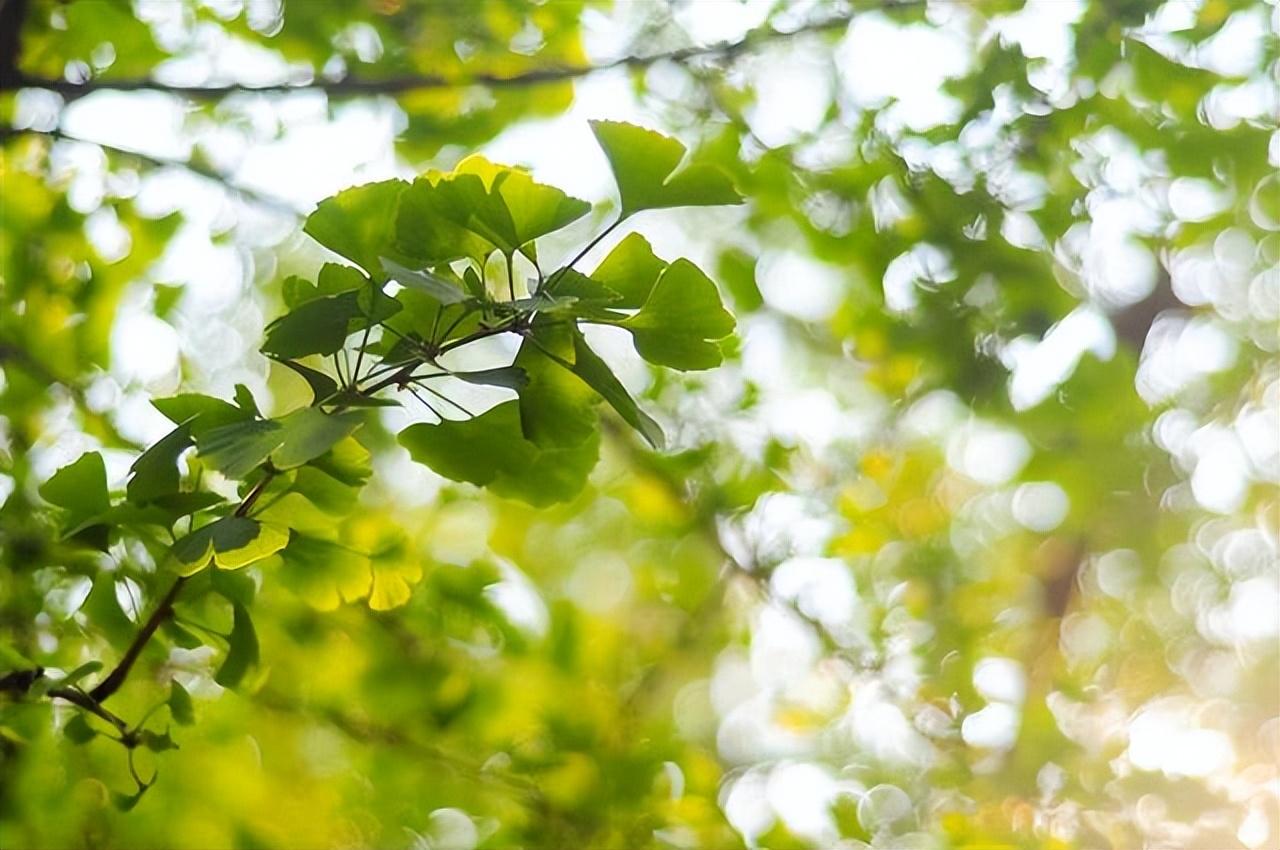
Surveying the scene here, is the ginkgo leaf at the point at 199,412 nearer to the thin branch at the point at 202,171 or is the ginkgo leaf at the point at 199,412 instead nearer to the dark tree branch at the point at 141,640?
the dark tree branch at the point at 141,640

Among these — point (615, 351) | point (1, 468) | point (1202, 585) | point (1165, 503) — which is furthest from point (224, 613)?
point (1202, 585)

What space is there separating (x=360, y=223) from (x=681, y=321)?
84 mm

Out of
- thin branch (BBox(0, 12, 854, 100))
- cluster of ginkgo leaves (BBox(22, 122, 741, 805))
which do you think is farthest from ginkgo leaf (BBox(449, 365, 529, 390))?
thin branch (BBox(0, 12, 854, 100))

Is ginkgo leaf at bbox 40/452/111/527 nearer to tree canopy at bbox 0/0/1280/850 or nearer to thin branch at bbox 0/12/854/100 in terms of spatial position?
tree canopy at bbox 0/0/1280/850

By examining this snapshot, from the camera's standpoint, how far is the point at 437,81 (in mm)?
652

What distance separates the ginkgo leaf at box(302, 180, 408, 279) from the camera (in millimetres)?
297

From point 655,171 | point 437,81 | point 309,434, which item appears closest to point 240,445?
point 309,434

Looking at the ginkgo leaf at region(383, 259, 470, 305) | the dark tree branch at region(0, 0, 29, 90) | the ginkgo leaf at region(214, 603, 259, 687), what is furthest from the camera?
the dark tree branch at region(0, 0, 29, 90)

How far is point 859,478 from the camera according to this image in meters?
0.76

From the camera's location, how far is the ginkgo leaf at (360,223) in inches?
11.7

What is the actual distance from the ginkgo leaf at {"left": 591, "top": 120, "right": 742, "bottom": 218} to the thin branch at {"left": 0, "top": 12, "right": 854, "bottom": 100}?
0.34 m

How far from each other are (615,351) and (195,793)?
0.37m

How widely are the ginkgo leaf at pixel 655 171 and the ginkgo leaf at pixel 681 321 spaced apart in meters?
0.03

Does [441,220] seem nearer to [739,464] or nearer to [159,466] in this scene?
[159,466]
